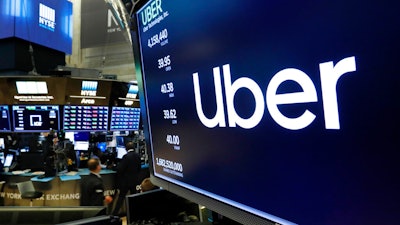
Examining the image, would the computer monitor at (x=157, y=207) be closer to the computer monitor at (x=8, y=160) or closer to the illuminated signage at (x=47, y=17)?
the computer monitor at (x=8, y=160)

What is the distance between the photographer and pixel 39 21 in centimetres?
860

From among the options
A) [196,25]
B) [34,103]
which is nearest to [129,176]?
[34,103]

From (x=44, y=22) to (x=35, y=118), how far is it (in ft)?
12.6

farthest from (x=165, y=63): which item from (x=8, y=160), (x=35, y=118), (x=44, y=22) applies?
(x=44, y=22)

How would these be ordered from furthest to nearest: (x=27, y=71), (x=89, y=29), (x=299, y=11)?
(x=89, y=29), (x=27, y=71), (x=299, y=11)

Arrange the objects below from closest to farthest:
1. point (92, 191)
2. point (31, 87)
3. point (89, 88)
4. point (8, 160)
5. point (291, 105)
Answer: point (291, 105)
point (92, 191)
point (31, 87)
point (89, 88)
point (8, 160)

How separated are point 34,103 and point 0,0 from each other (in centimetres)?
358

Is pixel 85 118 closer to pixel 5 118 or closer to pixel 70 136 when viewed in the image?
pixel 70 136

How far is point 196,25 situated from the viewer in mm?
973

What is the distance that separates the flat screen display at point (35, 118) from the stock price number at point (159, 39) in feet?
17.9

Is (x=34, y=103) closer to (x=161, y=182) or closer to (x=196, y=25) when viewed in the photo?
(x=161, y=182)

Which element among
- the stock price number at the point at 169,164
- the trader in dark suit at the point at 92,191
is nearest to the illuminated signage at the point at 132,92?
the trader in dark suit at the point at 92,191

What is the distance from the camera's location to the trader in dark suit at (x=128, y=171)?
599cm

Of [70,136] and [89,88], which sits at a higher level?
[89,88]
